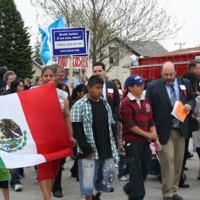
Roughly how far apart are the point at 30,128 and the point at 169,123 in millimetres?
2017

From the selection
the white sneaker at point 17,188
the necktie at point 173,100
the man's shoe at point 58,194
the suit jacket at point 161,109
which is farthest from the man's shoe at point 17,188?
the necktie at point 173,100

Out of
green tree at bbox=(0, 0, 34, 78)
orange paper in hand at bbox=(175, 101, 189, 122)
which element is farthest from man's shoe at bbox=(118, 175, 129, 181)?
green tree at bbox=(0, 0, 34, 78)

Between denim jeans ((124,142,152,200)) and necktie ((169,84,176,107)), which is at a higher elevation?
necktie ((169,84,176,107))

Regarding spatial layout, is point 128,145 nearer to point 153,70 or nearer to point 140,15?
point 153,70

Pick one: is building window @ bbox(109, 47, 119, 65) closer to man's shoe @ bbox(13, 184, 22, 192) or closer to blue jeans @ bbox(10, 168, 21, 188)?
blue jeans @ bbox(10, 168, 21, 188)

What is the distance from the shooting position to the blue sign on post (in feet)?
33.7

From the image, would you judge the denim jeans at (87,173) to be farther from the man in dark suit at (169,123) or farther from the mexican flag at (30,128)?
the man in dark suit at (169,123)

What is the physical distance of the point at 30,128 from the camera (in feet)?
20.1

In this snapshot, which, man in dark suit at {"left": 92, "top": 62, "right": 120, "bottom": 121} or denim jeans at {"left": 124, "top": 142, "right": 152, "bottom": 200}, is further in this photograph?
man in dark suit at {"left": 92, "top": 62, "right": 120, "bottom": 121}

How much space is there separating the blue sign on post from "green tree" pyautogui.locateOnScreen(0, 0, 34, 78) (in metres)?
40.3

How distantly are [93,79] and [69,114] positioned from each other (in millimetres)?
709

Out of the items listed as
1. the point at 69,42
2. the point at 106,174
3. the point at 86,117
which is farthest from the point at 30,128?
the point at 69,42

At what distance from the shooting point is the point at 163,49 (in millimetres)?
68625

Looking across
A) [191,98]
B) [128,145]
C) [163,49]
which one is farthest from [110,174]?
[163,49]
